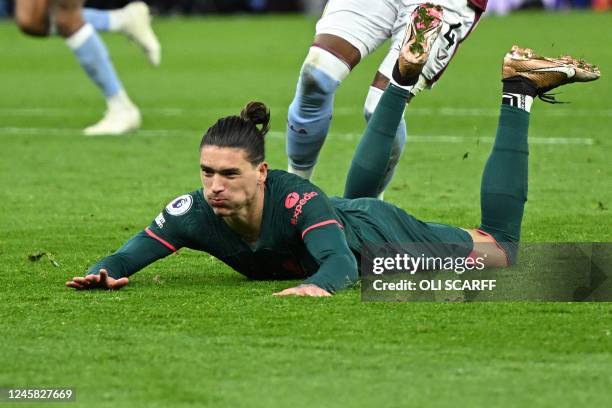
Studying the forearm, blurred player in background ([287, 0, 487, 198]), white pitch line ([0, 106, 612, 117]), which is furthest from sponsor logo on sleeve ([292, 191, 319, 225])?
white pitch line ([0, 106, 612, 117])

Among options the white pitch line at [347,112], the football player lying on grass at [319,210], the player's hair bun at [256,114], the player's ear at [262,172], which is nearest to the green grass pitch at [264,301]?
the white pitch line at [347,112]

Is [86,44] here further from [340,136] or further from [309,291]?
[309,291]

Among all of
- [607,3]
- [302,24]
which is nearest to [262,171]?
[302,24]

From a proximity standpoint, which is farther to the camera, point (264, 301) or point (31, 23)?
point (31, 23)

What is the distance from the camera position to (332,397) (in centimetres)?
426

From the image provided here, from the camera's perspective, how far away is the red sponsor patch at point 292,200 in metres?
5.98

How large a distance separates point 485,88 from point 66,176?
27.4ft

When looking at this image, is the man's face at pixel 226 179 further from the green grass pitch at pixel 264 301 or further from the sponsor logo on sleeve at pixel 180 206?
the green grass pitch at pixel 264 301

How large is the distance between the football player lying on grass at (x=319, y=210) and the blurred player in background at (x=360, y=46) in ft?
2.23

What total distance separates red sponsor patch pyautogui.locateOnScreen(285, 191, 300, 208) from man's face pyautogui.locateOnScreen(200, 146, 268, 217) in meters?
0.18

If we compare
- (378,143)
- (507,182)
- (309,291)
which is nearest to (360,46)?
(378,143)

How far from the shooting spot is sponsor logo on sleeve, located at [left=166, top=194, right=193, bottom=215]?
19.9 feet

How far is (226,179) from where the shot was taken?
586cm

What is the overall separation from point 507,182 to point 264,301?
1427mm
